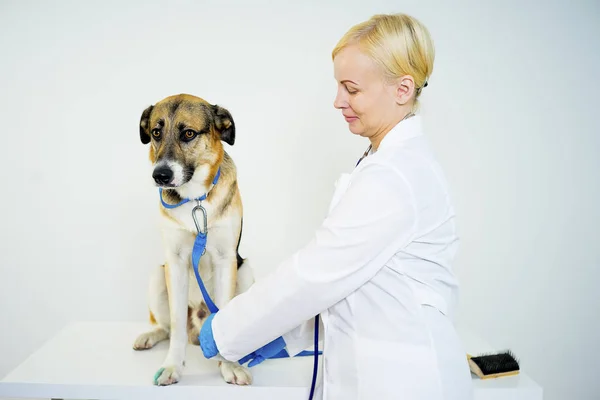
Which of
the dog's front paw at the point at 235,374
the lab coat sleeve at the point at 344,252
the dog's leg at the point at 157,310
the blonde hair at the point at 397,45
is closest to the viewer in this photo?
the lab coat sleeve at the point at 344,252

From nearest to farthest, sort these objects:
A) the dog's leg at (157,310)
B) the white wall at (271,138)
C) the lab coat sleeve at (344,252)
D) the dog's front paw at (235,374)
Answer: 1. the lab coat sleeve at (344,252)
2. the dog's front paw at (235,374)
3. the dog's leg at (157,310)
4. the white wall at (271,138)

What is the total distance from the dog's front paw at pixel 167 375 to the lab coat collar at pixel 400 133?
1012mm

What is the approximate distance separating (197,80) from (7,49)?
3.36 feet

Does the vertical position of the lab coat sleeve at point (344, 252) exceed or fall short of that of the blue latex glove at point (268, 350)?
it exceeds it

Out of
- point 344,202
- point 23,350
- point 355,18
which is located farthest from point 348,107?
point 23,350

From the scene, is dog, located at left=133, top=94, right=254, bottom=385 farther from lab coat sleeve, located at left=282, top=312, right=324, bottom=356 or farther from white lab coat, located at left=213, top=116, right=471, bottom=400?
white lab coat, located at left=213, top=116, right=471, bottom=400

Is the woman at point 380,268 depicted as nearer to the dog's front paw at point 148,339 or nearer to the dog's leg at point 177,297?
the dog's leg at point 177,297

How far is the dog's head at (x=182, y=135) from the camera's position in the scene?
1733 mm

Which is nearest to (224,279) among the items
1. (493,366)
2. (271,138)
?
(493,366)

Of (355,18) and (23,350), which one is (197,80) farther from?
(23,350)

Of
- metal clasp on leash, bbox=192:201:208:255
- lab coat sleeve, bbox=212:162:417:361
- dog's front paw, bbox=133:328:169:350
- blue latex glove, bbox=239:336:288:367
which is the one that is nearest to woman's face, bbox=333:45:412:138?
lab coat sleeve, bbox=212:162:417:361

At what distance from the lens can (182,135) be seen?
5.90 feet

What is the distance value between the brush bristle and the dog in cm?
81

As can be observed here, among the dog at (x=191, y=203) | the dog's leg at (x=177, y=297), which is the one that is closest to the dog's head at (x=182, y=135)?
the dog at (x=191, y=203)
